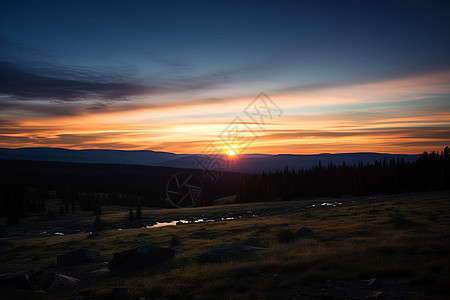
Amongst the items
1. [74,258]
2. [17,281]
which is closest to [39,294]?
[17,281]

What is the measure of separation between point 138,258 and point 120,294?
6274 millimetres

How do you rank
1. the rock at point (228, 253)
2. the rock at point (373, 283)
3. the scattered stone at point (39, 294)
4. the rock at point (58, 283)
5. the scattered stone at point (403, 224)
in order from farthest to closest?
the scattered stone at point (403, 224) < the rock at point (228, 253) < the rock at point (58, 283) < the scattered stone at point (39, 294) < the rock at point (373, 283)

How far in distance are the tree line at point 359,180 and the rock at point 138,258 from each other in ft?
312

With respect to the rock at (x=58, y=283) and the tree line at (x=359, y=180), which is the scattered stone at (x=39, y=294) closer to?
the rock at (x=58, y=283)

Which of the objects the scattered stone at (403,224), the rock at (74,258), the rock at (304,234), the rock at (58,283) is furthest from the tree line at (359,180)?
the rock at (58,283)

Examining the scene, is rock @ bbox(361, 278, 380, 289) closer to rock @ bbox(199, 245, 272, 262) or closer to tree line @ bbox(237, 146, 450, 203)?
rock @ bbox(199, 245, 272, 262)

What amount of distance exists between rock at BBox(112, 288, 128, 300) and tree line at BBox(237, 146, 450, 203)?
102m

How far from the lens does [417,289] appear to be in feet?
30.7

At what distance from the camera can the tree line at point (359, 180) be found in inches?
3610

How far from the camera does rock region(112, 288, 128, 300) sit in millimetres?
11195

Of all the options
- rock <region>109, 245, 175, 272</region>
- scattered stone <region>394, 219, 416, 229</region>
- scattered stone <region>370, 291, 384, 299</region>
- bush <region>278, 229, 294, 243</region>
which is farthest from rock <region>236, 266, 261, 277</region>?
scattered stone <region>394, 219, 416, 229</region>

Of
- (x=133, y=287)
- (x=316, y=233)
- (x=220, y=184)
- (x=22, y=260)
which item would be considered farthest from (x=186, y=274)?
(x=220, y=184)

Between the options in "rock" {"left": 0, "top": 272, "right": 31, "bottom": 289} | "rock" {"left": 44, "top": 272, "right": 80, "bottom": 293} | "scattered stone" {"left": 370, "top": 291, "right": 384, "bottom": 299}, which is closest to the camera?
"scattered stone" {"left": 370, "top": 291, "right": 384, "bottom": 299}

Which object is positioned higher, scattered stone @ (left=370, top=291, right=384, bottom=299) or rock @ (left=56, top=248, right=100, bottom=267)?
scattered stone @ (left=370, top=291, right=384, bottom=299)
